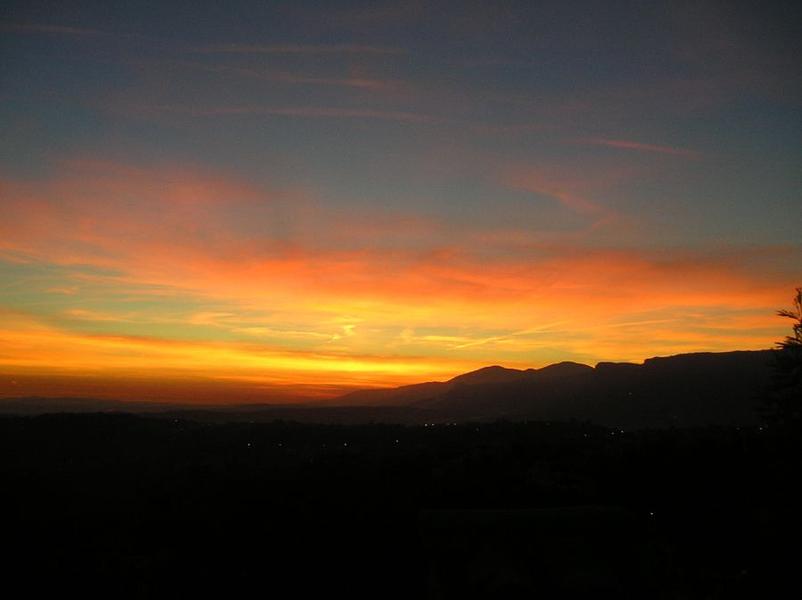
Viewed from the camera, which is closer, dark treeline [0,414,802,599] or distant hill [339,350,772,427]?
dark treeline [0,414,802,599]

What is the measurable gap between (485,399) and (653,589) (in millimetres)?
126397

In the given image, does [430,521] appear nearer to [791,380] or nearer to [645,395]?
[791,380]

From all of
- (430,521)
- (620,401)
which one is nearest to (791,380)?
(430,521)

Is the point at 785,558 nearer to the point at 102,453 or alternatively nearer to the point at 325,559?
the point at 325,559

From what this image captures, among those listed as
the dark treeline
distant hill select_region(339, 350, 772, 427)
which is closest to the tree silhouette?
the dark treeline

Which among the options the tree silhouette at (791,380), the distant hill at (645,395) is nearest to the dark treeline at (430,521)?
the tree silhouette at (791,380)

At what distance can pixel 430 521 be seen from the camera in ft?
32.8

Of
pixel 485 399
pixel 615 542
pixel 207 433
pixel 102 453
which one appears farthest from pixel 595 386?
pixel 615 542

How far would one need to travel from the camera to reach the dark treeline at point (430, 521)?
952 centimetres

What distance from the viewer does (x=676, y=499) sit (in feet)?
74.9

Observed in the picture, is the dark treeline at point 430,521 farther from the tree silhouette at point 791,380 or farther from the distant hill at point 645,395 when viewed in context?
the distant hill at point 645,395

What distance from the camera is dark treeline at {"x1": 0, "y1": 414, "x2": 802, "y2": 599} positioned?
952 cm

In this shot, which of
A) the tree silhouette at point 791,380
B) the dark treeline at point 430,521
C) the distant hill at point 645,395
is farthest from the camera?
the distant hill at point 645,395

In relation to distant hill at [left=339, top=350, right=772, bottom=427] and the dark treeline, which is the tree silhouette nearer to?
the dark treeline
